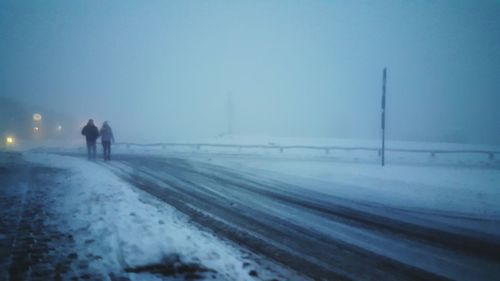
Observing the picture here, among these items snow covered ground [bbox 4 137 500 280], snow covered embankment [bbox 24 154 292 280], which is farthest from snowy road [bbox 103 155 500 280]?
snow covered embankment [bbox 24 154 292 280]

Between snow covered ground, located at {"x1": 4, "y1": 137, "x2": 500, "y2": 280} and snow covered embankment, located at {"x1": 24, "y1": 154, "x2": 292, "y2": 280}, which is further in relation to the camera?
snow covered ground, located at {"x1": 4, "y1": 137, "x2": 500, "y2": 280}

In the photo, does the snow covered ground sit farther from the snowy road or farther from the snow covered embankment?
the snowy road

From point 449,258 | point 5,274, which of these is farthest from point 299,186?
point 5,274

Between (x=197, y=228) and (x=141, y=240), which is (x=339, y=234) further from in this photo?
(x=141, y=240)

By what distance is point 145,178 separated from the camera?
37.0 feet

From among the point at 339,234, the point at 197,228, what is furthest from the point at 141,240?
the point at 339,234

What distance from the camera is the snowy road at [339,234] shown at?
428cm

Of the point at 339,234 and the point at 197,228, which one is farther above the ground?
the point at 197,228

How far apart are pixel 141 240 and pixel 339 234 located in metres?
3.74

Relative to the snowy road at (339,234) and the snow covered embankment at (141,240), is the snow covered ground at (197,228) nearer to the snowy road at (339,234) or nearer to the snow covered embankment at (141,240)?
the snow covered embankment at (141,240)

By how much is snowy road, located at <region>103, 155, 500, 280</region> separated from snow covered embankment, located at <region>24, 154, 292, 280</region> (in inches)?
21.2

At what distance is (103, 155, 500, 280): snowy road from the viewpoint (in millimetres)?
4281

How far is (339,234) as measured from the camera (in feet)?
18.8

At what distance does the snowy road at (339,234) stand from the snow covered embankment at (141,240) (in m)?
0.54
